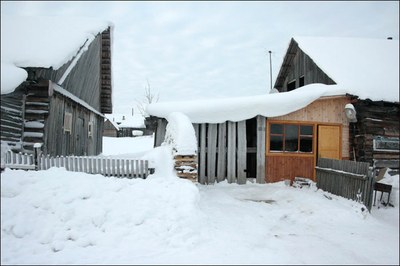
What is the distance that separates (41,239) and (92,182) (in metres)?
1.72

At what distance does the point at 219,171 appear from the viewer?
1127 centimetres

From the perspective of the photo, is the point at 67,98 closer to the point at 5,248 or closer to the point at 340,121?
the point at 5,248

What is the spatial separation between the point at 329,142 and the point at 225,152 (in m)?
4.35

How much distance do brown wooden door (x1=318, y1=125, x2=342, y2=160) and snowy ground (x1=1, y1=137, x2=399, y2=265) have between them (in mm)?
4194

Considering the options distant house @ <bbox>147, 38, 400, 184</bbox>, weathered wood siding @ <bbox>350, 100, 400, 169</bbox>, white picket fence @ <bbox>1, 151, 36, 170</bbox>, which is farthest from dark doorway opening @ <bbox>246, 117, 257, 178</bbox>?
white picket fence @ <bbox>1, 151, 36, 170</bbox>

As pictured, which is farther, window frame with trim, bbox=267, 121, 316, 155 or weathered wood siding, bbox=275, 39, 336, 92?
weathered wood siding, bbox=275, 39, 336, 92

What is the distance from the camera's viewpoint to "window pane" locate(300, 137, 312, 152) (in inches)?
457

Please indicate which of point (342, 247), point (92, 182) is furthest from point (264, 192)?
point (92, 182)

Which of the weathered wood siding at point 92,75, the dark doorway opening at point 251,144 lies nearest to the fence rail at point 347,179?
the dark doorway opening at point 251,144

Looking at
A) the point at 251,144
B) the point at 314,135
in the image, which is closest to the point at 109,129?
the point at 251,144

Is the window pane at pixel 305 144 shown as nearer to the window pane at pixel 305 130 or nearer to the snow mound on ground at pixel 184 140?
the window pane at pixel 305 130

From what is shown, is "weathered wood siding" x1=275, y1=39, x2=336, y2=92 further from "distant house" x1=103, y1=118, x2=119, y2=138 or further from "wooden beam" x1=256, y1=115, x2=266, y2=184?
"distant house" x1=103, y1=118, x2=119, y2=138

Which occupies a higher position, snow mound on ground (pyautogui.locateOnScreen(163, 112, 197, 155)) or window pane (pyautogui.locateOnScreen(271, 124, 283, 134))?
window pane (pyautogui.locateOnScreen(271, 124, 283, 134))

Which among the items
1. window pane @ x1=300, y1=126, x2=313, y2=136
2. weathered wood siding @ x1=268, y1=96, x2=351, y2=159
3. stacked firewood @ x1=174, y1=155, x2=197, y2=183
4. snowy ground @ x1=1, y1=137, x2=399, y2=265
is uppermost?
weathered wood siding @ x1=268, y1=96, x2=351, y2=159
